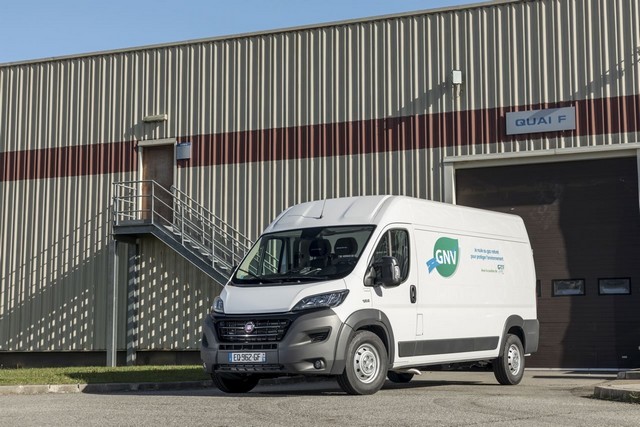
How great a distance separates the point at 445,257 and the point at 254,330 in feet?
10.4

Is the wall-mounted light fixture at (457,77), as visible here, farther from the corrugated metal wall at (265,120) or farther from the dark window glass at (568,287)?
the dark window glass at (568,287)

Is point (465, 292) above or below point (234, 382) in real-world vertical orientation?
above

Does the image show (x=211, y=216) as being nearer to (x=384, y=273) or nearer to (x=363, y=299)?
(x=384, y=273)

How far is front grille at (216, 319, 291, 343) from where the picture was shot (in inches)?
459

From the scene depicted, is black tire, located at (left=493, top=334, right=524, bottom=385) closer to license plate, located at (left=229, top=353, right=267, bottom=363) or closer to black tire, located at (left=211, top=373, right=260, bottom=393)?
black tire, located at (left=211, top=373, right=260, bottom=393)

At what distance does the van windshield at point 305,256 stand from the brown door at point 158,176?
35.5 feet

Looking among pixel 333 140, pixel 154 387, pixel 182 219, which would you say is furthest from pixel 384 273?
pixel 182 219

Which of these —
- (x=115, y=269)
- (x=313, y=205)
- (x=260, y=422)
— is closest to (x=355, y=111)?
(x=115, y=269)

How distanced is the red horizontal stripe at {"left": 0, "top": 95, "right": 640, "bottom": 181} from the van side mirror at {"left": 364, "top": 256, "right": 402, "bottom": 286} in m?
9.01

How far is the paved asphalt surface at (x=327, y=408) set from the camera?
9.05 metres

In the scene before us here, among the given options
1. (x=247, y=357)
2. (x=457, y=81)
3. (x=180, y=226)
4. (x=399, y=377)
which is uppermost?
(x=457, y=81)

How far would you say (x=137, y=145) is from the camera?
2380cm

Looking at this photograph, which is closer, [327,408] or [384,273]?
[327,408]

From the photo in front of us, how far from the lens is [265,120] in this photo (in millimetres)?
22672
